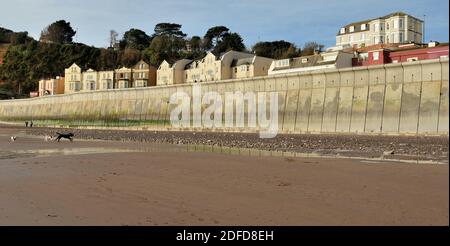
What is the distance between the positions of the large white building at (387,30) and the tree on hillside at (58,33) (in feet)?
373

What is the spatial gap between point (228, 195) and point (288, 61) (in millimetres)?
58704

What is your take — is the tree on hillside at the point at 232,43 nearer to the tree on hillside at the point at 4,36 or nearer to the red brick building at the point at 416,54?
the red brick building at the point at 416,54

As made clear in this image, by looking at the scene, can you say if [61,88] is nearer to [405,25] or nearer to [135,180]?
[405,25]

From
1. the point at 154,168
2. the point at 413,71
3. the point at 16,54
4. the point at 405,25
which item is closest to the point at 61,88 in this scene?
the point at 16,54

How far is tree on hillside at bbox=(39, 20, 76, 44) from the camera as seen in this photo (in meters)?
159

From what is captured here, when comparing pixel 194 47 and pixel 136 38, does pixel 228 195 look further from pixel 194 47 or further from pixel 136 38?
pixel 136 38

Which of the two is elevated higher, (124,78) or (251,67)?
(251,67)

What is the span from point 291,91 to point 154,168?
26.6 metres

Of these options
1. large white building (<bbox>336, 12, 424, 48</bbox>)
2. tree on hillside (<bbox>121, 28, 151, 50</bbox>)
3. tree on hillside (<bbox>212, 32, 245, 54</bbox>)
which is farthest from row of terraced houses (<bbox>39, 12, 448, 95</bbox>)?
tree on hillside (<bbox>121, 28, 151, 50</bbox>)

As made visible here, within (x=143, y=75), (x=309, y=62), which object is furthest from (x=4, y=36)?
(x=309, y=62)

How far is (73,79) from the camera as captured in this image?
104m

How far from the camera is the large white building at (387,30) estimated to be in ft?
273

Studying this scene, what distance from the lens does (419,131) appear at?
2638 centimetres

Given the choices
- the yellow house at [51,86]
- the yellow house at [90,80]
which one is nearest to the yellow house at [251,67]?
the yellow house at [90,80]
